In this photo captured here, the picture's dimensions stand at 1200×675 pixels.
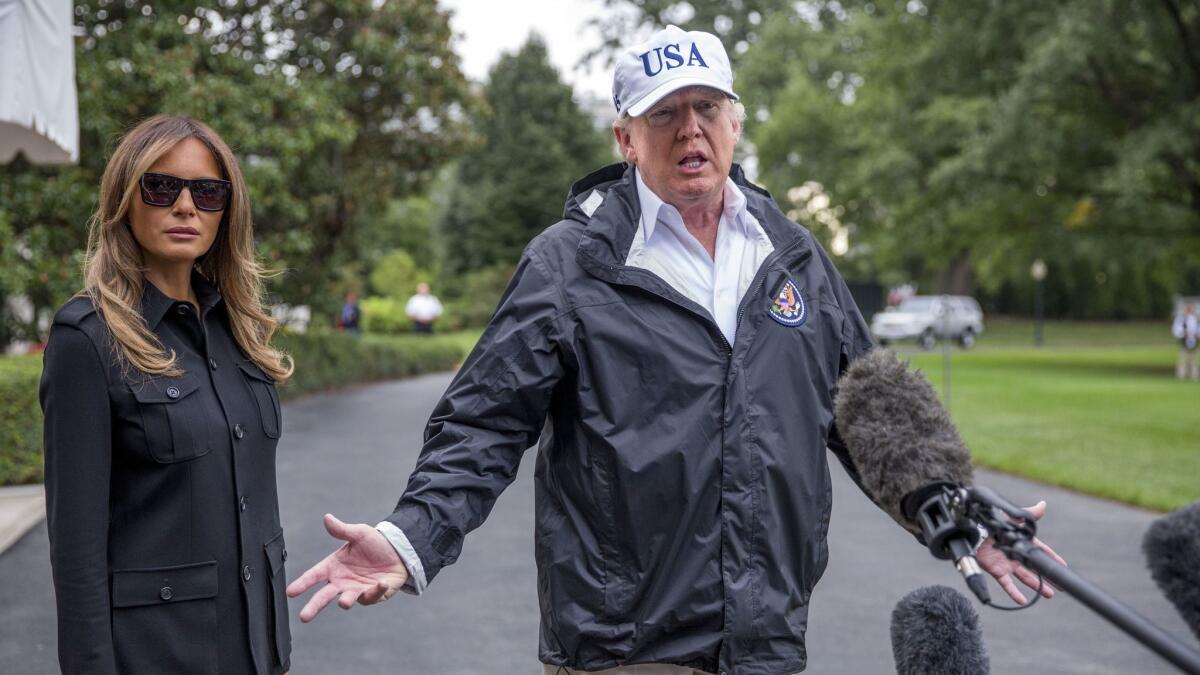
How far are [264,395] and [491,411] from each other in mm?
716

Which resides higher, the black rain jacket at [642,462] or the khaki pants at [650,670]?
the black rain jacket at [642,462]

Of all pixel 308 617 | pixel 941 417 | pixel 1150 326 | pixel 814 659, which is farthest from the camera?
pixel 1150 326

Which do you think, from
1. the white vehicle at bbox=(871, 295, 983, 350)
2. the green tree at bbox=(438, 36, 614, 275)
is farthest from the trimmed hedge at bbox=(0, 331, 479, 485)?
the white vehicle at bbox=(871, 295, 983, 350)

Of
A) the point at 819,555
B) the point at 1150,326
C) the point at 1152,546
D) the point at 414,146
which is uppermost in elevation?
the point at 414,146

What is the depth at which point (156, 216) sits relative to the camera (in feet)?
9.27

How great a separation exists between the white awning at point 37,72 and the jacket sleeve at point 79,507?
3.59 m

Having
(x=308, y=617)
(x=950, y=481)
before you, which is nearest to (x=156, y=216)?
(x=308, y=617)

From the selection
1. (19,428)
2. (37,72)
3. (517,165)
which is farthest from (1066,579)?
(517,165)

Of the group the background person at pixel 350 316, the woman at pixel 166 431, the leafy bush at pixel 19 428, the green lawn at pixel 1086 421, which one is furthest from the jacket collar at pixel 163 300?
the background person at pixel 350 316

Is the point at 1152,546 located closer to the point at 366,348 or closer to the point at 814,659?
the point at 814,659

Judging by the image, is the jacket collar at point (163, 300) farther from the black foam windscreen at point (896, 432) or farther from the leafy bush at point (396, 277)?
the leafy bush at point (396, 277)

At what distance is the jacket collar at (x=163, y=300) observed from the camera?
2.75 meters

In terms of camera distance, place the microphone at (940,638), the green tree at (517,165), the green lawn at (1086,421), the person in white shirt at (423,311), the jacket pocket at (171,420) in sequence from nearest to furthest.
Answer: the microphone at (940,638), the jacket pocket at (171,420), the green lawn at (1086,421), the person in white shirt at (423,311), the green tree at (517,165)

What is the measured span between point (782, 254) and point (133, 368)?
1.48 meters
